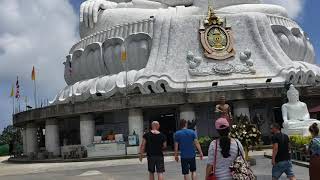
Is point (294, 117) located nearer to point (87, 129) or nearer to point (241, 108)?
point (241, 108)

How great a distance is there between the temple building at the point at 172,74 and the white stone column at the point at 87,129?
0.06m

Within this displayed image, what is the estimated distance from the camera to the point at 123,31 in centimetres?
3612

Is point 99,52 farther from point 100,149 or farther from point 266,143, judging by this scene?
point 266,143

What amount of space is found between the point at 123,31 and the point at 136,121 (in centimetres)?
888

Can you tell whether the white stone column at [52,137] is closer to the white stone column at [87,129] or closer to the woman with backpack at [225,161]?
the white stone column at [87,129]

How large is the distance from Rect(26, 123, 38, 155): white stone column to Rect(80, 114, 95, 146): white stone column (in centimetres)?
672

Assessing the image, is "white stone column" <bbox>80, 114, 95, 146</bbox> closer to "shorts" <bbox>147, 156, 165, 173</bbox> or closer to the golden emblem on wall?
the golden emblem on wall

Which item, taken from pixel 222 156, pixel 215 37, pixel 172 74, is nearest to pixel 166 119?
pixel 172 74

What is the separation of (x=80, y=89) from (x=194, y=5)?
10.4 m

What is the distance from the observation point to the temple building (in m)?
29.6

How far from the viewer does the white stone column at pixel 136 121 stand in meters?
29.5

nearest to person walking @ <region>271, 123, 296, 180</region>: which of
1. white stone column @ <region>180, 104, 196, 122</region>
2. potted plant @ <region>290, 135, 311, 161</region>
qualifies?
potted plant @ <region>290, 135, 311, 161</region>

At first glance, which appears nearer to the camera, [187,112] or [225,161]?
[225,161]

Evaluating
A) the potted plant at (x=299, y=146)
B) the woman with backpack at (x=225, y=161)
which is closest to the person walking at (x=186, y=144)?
the woman with backpack at (x=225, y=161)
